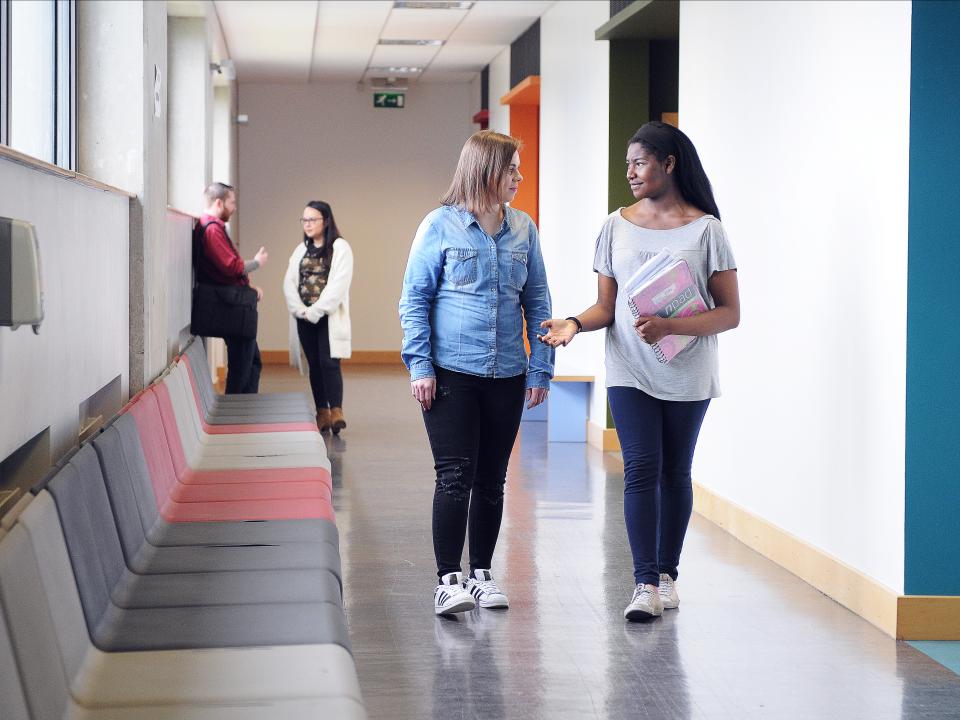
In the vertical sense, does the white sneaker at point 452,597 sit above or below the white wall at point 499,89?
below

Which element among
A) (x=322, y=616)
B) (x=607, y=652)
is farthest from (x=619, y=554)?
(x=322, y=616)

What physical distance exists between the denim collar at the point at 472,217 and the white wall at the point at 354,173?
36.8 ft

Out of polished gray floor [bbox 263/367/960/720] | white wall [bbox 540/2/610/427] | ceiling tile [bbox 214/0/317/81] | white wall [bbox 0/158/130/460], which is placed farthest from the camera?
ceiling tile [bbox 214/0/317/81]

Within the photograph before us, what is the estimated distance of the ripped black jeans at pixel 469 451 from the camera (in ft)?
12.3

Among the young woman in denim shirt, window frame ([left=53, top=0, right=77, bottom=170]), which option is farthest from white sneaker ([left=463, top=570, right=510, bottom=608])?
window frame ([left=53, top=0, right=77, bottom=170])

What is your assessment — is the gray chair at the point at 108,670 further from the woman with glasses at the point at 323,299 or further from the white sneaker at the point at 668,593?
the woman with glasses at the point at 323,299

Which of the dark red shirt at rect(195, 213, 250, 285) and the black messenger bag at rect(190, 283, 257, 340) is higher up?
the dark red shirt at rect(195, 213, 250, 285)

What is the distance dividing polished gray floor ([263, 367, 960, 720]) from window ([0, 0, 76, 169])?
76.5 inches

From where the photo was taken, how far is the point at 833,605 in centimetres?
414

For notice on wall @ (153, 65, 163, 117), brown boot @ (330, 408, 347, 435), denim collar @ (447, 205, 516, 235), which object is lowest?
brown boot @ (330, 408, 347, 435)

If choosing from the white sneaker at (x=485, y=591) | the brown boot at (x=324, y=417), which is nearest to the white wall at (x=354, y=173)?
the brown boot at (x=324, y=417)

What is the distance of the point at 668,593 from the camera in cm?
407

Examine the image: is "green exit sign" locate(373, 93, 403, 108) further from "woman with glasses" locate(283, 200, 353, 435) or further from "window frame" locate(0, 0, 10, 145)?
"window frame" locate(0, 0, 10, 145)

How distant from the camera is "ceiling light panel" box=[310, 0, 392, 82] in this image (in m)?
9.97
